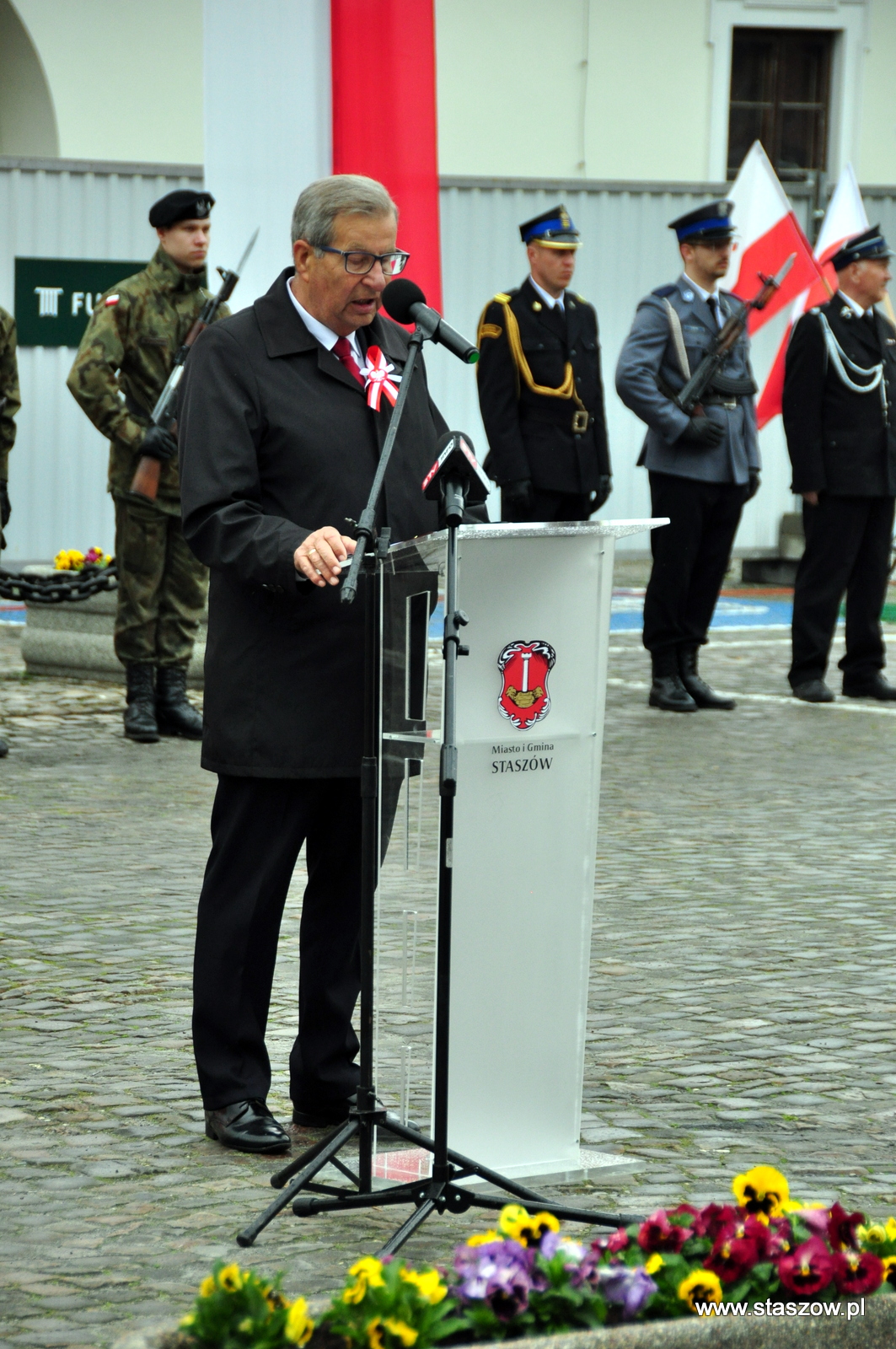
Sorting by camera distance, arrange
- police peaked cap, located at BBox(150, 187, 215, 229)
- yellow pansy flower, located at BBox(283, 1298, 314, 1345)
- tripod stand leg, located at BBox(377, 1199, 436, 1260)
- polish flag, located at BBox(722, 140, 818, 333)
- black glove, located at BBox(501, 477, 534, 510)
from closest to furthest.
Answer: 1. yellow pansy flower, located at BBox(283, 1298, 314, 1345)
2. tripod stand leg, located at BBox(377, 1199, 436, 1260)
3. police peaked cap, located at BBox(150, 187, 215, 229)
4. black glove, located at BBox(501, 477, 534, 510)
5. polish flag, located at BBox(722, 140, 818, 333)

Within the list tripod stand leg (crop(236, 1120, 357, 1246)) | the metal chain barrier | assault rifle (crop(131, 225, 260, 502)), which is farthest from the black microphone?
the metal chain barrier

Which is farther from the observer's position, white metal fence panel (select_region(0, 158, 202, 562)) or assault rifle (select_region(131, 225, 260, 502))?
white metal fence panel (select_region(0, 158, 202, 562))

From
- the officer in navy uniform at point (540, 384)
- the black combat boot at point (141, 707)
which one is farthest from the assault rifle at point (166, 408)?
the officer in navy uniform at point (540, 384)

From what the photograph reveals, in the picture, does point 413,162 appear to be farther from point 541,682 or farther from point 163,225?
point 541,682

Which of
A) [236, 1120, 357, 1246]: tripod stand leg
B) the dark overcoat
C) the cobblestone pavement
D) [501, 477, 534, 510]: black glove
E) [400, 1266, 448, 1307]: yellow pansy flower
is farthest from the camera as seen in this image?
[501, 477, 534, 510]: black glove

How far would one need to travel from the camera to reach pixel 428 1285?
2658mm

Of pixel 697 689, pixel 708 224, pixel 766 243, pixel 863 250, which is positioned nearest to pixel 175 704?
pixel 697 689

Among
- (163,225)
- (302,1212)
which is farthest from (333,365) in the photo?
(163,225)

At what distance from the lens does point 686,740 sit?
9.30 meters

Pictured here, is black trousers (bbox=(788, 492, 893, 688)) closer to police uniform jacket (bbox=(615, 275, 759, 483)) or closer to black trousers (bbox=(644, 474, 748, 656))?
black trousers (bbox=(644, 474, 748, 656))

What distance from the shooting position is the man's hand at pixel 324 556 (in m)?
3.48

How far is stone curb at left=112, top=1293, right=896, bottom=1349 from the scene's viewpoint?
2.60m

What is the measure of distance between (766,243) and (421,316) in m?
11.1

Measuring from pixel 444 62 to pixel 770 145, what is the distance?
12.3ft
